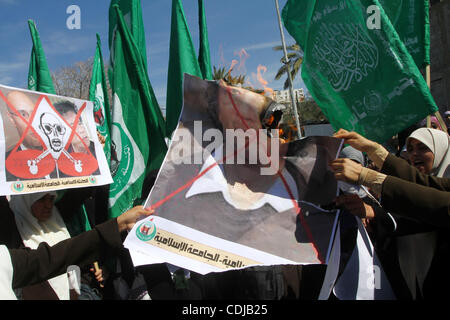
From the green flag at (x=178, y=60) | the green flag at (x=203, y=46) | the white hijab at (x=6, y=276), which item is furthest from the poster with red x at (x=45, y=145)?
the green flag at (x=203, y=46)

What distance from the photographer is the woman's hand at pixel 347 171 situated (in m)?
1.71

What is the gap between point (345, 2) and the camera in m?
2.49

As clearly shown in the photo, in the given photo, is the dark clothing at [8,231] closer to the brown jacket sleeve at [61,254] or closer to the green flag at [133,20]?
the brown jacket sleeve at [61,254]

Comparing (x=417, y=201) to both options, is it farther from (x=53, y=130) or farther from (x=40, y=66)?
(x=40, y=66)

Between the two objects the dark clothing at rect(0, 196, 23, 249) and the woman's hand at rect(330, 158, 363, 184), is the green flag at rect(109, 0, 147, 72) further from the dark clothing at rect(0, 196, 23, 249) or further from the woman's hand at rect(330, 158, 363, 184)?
the woman's hand at rect(330, 158, 363, 184)

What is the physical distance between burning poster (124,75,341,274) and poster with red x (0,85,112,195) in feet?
1.68

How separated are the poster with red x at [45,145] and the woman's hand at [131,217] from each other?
1.18ft

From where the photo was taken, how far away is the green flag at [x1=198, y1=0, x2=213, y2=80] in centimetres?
382

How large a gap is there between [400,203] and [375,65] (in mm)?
1033

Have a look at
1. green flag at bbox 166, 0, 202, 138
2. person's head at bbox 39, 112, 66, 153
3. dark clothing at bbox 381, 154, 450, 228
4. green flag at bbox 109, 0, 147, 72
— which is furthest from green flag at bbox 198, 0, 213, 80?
dark clothing at bbox 381, 154, 450, 228

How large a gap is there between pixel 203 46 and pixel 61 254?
8.84ft

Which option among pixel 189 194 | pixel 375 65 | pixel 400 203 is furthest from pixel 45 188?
pixel 375 65

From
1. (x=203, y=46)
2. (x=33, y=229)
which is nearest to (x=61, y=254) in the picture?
(x=33, y=229)
